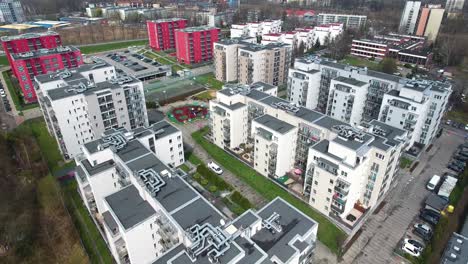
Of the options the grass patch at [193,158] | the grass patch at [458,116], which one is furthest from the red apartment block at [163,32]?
the grass patch at [458,116]

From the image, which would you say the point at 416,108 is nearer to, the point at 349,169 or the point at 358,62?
the point at 349,169

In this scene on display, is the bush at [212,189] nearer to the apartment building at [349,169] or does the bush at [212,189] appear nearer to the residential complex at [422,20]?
the apartment building at [349,169]

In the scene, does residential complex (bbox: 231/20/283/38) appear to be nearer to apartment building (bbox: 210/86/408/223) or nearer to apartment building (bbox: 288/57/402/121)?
apartment building (bbox: 288/57/402/121)

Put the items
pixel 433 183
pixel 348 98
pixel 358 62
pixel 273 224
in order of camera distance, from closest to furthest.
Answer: pixel 273 224
pixel 433 183
pixel 348 98
pixel 358 62

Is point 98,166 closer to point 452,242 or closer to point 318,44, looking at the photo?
point 452,242

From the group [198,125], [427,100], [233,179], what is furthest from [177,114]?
[427,100]

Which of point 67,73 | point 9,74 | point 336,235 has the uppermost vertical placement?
point 67,73

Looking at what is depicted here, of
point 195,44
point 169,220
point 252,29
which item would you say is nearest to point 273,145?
point 169,220
